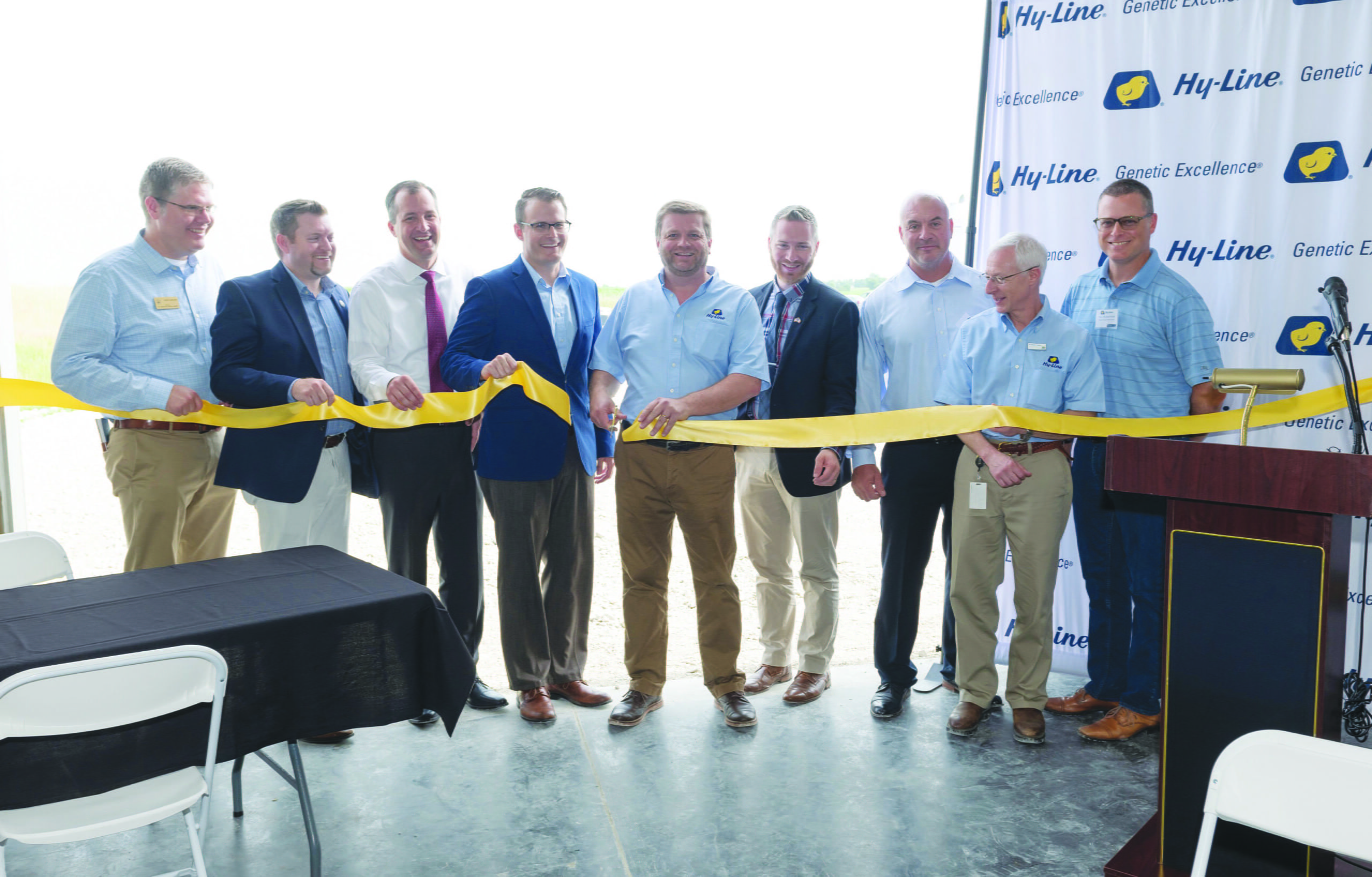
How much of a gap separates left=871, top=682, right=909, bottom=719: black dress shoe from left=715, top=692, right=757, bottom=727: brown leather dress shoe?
52cm

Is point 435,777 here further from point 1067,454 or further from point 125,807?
point 1067,454

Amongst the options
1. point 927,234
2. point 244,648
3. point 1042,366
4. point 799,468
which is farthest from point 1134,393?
point 244,648

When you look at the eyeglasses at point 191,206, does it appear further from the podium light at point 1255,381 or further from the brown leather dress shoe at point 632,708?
the podium light at point 1255,381

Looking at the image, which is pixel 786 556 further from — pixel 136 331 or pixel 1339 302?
pixel 136 331

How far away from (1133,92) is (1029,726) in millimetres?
2907

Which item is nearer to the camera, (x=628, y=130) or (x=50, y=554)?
(x=50, y=554)

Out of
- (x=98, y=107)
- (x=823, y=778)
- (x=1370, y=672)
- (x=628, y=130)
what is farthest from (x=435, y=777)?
(x=628, y=130)

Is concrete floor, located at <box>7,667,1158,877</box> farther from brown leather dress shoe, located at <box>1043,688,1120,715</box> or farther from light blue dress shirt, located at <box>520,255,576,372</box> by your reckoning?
light blue dress shirt, located at <box>520,255,576,372</box>

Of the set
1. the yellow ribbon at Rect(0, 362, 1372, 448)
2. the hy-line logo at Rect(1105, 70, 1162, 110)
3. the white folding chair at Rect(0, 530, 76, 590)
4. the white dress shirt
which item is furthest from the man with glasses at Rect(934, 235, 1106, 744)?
the white folding chair at Rect(0, 530, 76, 590)

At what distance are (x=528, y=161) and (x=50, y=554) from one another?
563 inches

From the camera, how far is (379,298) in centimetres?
370

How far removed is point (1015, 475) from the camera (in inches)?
135

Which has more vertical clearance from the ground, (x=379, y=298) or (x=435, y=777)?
(x=379, y=298)

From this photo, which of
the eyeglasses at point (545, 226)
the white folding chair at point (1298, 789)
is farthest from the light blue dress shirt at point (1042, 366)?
the white folding chair at point (1298, 789)
